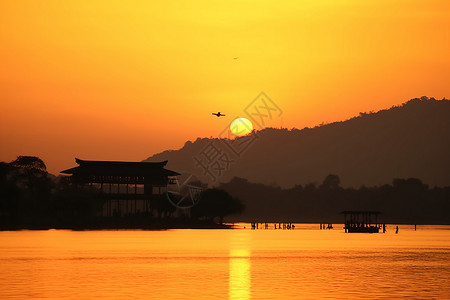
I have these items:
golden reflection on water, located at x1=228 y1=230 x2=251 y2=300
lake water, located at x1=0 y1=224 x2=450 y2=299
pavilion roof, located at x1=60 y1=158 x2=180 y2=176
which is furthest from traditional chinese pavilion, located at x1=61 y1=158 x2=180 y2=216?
golden reflection on water, located at x1=228 y1=230 x2=251 y2=300

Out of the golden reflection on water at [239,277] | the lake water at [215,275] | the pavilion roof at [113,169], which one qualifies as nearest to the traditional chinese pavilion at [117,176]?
the pavilion roof at [113,169]

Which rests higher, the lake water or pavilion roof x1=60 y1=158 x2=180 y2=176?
pavilion roof x1=60 y1=158 x2=180 y2=176

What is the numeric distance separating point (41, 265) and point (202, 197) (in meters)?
114

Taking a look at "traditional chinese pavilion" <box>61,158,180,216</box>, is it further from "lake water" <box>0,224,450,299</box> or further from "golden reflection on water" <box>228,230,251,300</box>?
"golden reflection on water" <box>228,230,251,300</box>

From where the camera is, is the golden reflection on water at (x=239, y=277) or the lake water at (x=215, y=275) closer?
the golden reflection on water at (x=239, y=277)

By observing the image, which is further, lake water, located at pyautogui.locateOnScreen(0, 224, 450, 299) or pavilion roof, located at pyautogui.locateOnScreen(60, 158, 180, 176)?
pavilion roof, located at pyautogui.locateOnScreen(60, 158, 180, 176)

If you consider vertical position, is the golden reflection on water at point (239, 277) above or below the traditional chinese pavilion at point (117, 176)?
below

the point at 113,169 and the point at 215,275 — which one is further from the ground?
the point at 113,169

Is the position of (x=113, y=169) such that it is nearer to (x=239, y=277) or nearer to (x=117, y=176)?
(x=117, y=176)

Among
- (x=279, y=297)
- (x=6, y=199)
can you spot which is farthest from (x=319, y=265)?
(x=6, y=199)

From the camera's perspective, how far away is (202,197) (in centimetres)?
17575

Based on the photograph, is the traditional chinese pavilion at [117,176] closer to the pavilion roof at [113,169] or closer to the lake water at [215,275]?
the pavilion roof at [113,169]

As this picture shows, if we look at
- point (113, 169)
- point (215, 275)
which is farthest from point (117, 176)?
point (215, 275)

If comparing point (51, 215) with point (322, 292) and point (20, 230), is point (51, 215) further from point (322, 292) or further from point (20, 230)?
point (322, 292)
